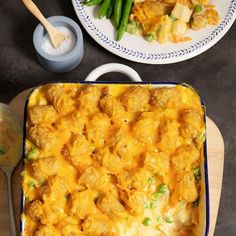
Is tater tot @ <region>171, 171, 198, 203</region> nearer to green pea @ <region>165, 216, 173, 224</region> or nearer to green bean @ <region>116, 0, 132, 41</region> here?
green pea @ <region>165, 216, 173, 224</region>

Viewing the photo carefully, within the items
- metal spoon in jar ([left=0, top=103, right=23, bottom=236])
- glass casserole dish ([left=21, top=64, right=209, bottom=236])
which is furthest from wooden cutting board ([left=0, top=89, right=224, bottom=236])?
glass casserole dish ([left=21, top=64, right=209, bottom=236])

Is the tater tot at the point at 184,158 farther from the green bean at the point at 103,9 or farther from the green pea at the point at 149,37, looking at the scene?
the green bean at the point at 103,9

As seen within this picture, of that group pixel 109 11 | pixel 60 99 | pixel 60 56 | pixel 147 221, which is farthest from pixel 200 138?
pixel 109 11

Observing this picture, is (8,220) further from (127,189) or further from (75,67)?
(75,67)

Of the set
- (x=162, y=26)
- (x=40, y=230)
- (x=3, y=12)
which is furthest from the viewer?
(x=3, y=12)

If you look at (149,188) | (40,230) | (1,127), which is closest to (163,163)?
(149,188)
